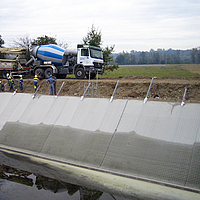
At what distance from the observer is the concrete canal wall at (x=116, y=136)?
8.07m

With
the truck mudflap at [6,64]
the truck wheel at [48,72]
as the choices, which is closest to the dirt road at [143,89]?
the truck wheel at [48,72]

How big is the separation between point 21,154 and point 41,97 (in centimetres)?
363

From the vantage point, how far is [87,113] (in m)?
11.3

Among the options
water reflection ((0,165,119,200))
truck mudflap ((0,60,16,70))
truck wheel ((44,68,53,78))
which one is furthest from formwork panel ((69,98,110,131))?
truck mudflap ((0,60,16,70))

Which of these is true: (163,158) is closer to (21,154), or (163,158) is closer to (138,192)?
(138,192)

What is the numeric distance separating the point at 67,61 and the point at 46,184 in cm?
1555

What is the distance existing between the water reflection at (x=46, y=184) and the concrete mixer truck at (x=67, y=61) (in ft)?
41.6

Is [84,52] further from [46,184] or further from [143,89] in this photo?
[46,184]

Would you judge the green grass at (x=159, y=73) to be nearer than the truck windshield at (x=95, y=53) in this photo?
No

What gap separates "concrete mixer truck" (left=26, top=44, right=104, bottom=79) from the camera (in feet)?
68.2

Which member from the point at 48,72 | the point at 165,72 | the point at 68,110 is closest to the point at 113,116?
the point at 68,110

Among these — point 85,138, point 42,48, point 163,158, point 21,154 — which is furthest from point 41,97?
point 42,48

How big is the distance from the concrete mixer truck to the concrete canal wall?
8.27 metres

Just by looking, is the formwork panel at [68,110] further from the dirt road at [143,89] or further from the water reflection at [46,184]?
the water reflection at [46,184]
